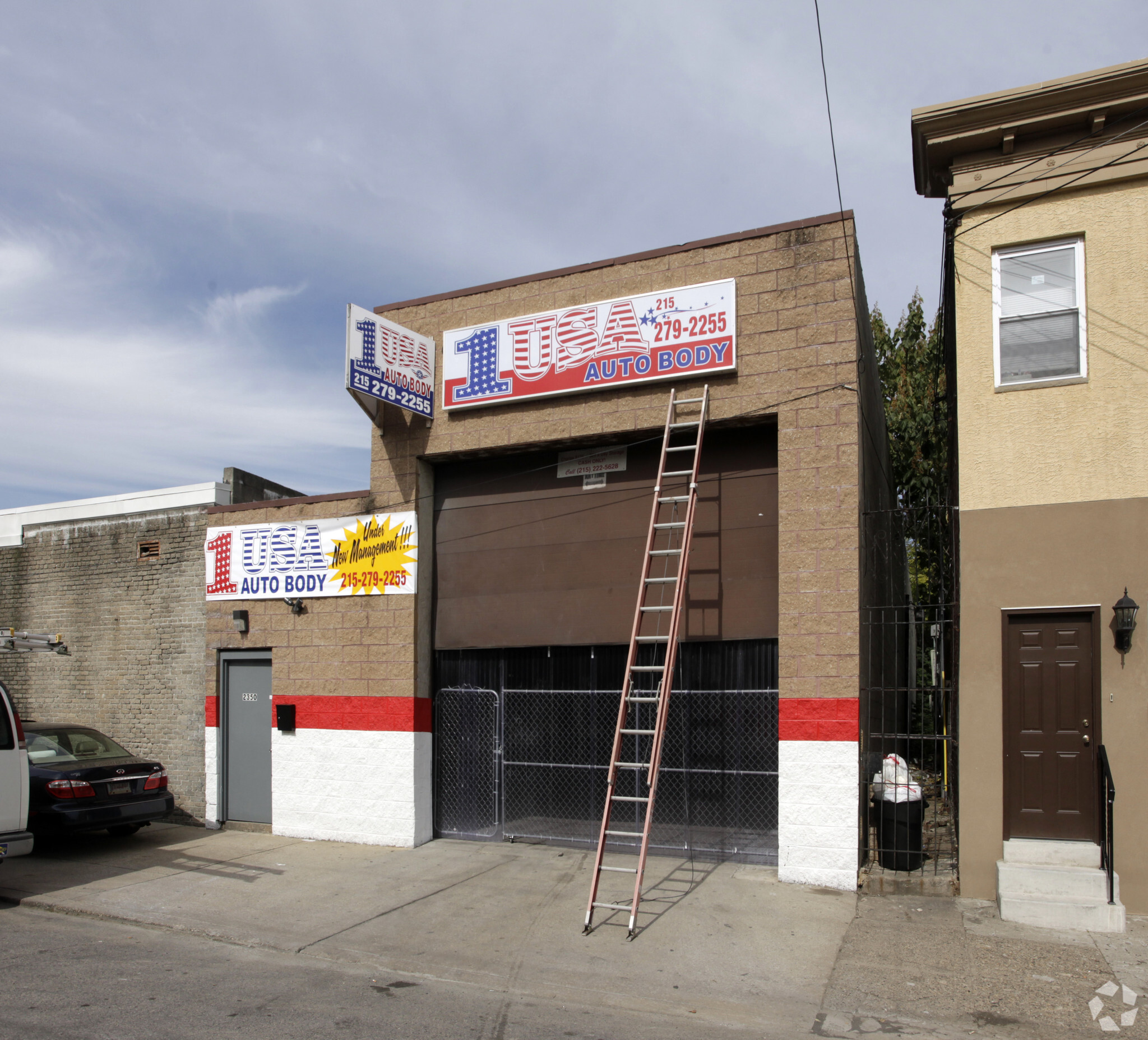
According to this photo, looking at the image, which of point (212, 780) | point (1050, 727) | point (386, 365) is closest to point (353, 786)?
point (212, 780)

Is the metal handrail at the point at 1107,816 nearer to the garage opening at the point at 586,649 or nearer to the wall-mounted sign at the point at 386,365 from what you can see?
the garage opening at the point at 586,649

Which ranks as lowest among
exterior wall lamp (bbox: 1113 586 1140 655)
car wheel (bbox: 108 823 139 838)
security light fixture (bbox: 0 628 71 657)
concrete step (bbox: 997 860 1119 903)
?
car wheel (bbox: 108 823 139 838)

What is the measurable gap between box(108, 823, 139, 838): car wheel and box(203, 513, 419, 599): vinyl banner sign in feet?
9.83

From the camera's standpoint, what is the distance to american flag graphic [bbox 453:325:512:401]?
10.9 meters

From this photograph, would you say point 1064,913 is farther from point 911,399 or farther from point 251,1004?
point 911,399

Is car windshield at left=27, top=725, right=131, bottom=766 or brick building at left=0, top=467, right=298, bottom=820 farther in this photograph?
brick building at left=0, top=467, right=298, bottom=820

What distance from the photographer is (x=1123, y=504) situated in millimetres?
8109

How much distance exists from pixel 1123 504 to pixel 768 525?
3161 millimetres

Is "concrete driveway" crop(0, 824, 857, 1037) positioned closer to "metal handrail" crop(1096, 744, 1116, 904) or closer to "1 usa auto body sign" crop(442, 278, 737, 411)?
"metal handrail" crop(1096, 744, 1116, 904)

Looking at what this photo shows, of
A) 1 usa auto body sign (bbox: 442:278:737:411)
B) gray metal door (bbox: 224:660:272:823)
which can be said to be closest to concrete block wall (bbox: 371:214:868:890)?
1 usa auto body sign (bbox: 442:278:737:411)

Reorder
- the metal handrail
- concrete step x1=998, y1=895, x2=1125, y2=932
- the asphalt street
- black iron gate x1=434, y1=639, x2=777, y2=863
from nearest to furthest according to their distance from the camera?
the asphalt street < concrete step x1=998, y1=895, x2=1125, y2=932 < the metal handrail < black iron gate x1=434, y1=639, x2=777, y2=863

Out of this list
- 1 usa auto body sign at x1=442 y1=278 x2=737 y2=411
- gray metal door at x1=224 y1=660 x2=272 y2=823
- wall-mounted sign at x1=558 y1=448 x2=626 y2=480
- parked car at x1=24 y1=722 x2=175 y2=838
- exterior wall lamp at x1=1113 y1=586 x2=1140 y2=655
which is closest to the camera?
exterior wall lamp at x1=1113 y1=586 x2=1140 y2=655

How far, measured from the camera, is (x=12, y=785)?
8914 mm

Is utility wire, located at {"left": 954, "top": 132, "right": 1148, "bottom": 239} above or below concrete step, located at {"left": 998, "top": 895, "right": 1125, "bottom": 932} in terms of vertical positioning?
above
